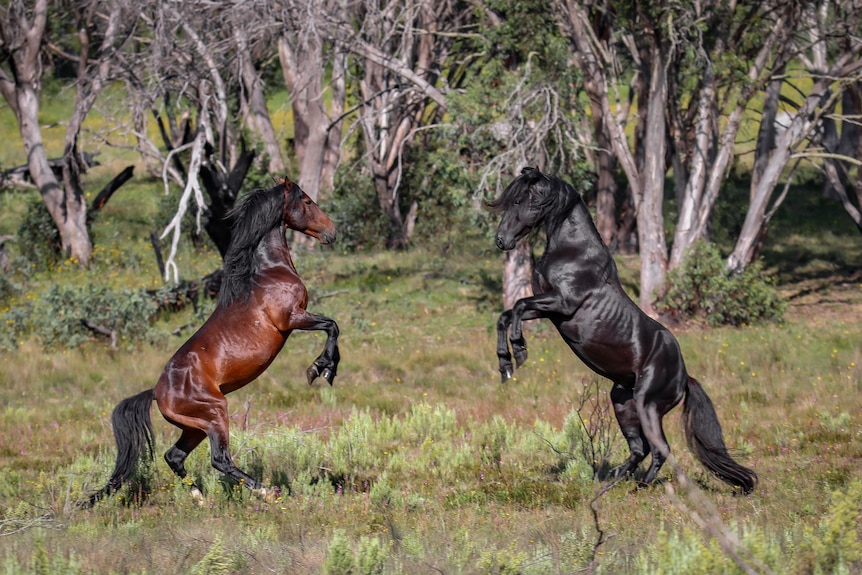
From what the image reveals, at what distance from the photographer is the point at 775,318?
1736 centimetres

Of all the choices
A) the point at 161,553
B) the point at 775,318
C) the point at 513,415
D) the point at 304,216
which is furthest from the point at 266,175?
the point at 161,553

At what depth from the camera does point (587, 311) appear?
24.0ft

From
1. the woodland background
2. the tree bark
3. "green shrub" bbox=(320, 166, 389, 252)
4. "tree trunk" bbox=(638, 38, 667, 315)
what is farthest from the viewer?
"green shrub" bbox=(320, 166, 389, 252)

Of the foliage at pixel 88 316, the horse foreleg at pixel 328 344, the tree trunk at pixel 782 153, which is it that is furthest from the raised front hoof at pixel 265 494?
the tree trunk at pixel 782 153

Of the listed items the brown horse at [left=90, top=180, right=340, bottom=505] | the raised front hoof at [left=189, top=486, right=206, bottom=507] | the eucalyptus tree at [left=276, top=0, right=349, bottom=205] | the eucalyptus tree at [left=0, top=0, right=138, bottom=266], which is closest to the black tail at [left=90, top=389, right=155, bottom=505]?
the brown horse at [left=90, top=180, right=340, bottom=505]

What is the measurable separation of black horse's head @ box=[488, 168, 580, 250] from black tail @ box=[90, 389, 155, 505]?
9.57 feet

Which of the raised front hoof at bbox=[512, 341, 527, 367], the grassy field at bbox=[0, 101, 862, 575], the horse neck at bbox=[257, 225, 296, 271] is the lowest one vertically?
the grassy field at bbox=[0, 101, 862, 575]

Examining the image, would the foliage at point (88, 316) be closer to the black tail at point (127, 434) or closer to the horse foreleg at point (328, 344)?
the black tail at point (127, 434)

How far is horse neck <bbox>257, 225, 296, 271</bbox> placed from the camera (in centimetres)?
771

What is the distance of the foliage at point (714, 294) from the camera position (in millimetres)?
17109

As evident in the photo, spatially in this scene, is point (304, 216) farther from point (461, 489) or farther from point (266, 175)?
point (266, 175)

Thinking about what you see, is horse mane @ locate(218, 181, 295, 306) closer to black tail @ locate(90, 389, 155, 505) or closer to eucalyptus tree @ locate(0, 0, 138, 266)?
black tail @ locate(90, 389, 155, 505)

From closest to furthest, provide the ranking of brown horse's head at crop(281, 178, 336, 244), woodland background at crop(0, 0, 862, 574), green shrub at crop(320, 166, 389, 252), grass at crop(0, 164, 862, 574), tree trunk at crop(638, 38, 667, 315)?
1. grass at crop(0, 164, 862, 574)
2. woodland background at crop(0, 0, 862, 574)
3. brown horse's head at crop(281, 178, 336, 244)
4. tree trunk at crop(638, 38, 667, 315)
5. green shrub at crop(320, 166, 389, 252)

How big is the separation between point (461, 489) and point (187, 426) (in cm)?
229
